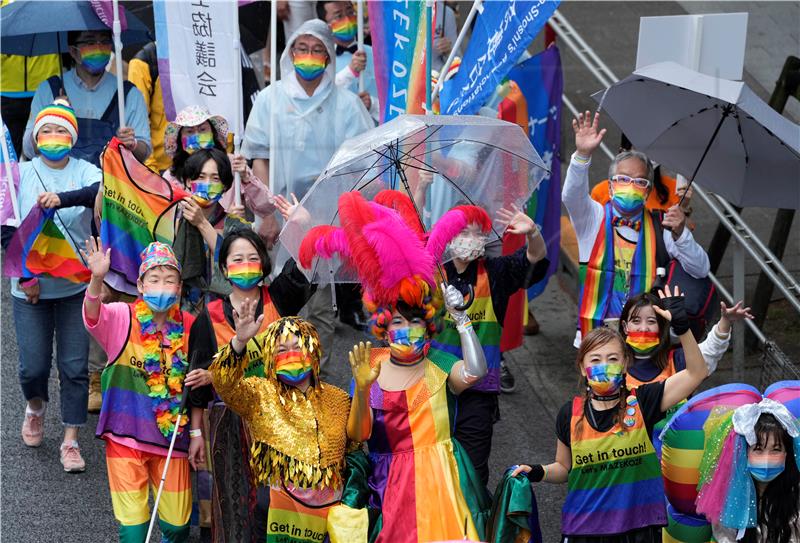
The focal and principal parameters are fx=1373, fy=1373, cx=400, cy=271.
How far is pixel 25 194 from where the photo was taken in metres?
7.46

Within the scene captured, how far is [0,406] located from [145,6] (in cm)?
305

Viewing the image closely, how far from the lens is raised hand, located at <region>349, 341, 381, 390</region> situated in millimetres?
5844

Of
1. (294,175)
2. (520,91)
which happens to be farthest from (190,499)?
(520,91)

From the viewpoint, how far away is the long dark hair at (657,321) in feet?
20.7

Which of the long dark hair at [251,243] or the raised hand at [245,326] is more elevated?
the long dark hair at [251,243]

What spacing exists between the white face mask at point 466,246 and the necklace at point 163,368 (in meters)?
1.38

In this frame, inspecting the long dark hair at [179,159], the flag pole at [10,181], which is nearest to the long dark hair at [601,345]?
the long dark hair at [179,159]

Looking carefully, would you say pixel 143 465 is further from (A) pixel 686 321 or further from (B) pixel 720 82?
(B) pixel 720 82

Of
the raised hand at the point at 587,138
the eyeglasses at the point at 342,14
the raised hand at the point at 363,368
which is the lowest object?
the raised hand at the point at 363,368

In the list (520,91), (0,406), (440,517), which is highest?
(520,91)

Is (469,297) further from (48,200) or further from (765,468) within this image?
(48,200)

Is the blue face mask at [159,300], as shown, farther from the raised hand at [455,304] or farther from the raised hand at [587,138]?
the raised hand at [587,138]

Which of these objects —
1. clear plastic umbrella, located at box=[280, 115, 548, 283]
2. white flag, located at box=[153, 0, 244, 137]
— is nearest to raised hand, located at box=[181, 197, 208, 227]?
clear plastic umbrella, located at box=[280, 115, 548, 283]

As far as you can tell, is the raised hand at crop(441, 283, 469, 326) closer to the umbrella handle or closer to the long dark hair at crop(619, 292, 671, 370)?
the umbrella handle
